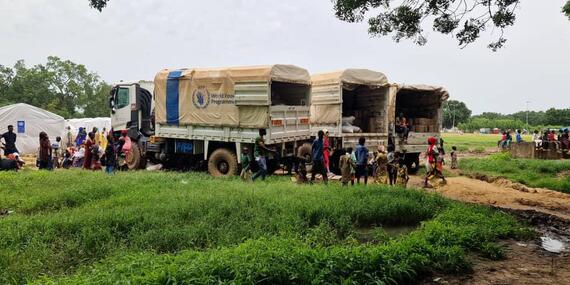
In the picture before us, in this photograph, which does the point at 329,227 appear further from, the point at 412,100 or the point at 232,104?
the point at 412,100

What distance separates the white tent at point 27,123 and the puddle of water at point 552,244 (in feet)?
74.1

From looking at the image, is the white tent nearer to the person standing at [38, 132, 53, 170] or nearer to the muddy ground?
the person standing at [38, 132, 53, 170]

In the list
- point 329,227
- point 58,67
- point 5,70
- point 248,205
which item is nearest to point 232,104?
point 248,205

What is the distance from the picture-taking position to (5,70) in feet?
127

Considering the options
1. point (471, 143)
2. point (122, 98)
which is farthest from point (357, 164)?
point (471, 143)

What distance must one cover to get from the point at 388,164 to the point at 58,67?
42872mm

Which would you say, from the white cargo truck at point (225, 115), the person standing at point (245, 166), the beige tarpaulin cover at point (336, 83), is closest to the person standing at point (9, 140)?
the white cargo truck at point (225, 115)

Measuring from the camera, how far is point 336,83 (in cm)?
1355

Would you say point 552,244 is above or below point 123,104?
below

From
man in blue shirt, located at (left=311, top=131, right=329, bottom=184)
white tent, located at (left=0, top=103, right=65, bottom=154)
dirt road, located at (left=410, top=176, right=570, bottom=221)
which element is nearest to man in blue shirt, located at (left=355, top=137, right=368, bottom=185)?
man in blue shirt, located at (left=311, top=131, right=329, bottom=184)

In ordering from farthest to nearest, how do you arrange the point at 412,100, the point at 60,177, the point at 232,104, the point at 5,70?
the point at 5,70
the point at 412,100
the point at 232,104
the point at 60,177

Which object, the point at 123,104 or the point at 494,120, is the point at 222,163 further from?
the point at 494,120

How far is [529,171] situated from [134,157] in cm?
1376

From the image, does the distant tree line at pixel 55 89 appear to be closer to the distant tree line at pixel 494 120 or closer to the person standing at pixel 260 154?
the person standing at pixel 260 154
